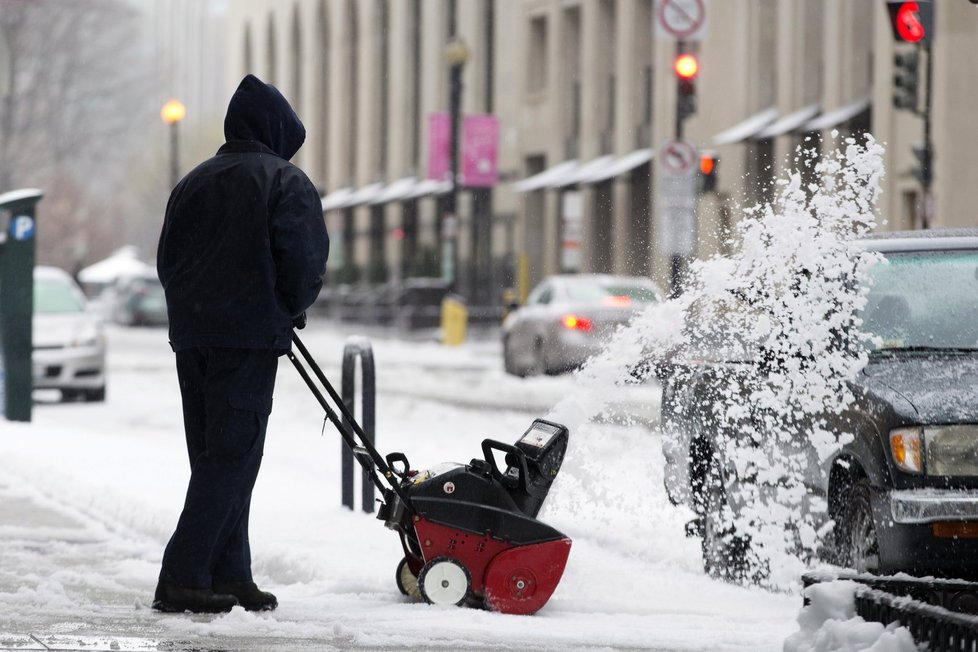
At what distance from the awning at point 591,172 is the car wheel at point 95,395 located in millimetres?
20882

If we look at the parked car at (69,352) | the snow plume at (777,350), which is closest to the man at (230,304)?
the snow plume at (777,350)

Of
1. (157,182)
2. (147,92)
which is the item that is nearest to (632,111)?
(147,92)

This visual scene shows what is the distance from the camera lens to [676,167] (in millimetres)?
22156

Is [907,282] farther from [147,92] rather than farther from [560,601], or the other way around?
[147,92]

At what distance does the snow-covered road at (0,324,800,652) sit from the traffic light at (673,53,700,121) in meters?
8.37

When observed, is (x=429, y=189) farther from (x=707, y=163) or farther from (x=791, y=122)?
(x=707, y=163)

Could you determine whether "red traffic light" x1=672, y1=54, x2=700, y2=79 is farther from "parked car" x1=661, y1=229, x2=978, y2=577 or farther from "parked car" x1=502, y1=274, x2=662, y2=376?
"parked car" x1=661, y1=229, x2=978, y2=577

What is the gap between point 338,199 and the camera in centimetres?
6344

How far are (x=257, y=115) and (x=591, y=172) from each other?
35.3 metres

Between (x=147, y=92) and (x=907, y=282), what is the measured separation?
265ft

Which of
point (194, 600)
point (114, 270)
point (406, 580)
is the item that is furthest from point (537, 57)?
point (194, 600)

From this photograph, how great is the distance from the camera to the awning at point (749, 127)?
3444 centimetres

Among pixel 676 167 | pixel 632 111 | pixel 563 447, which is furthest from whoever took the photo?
pixel 632 111

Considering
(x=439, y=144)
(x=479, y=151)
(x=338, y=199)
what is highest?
(x=439, y=144)
